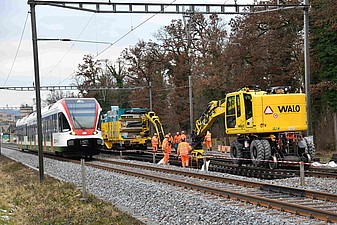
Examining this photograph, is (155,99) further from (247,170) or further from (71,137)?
(247,170)

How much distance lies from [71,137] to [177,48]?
2664cm

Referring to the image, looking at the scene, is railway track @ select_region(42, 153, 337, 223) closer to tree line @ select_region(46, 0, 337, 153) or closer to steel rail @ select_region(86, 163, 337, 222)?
steel rail @ select_region(86, 163, 337, 222)

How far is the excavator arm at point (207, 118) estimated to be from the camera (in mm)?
24055

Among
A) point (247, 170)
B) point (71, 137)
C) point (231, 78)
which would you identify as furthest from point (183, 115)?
point (247, 170)

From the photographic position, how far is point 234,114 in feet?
73.5

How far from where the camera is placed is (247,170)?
2012 cm

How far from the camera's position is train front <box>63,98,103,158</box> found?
29.0 metres

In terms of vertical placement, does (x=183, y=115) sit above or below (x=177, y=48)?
below

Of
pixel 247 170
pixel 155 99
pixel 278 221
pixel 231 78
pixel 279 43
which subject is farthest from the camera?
pixel 155 99

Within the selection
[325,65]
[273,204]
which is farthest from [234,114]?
[325,65]

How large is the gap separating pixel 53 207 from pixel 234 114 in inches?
444

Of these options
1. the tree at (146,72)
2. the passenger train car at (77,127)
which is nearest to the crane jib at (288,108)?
the passenger train car at (77,127)

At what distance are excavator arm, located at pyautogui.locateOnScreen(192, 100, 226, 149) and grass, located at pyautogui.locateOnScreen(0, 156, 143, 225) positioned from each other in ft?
→ 29.1

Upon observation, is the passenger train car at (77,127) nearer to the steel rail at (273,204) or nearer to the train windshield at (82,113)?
the train windshield at (82,113)
